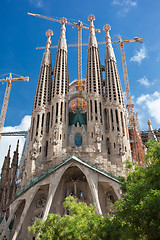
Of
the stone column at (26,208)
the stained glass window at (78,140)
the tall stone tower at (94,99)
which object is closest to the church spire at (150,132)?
the tall stone tower at (94,99)

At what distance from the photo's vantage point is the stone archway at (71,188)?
2712 centimetres

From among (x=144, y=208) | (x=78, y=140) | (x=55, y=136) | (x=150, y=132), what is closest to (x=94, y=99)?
(x=78, y=140)

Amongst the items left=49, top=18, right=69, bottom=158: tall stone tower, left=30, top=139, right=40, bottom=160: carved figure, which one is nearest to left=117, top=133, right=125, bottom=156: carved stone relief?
left=49, top=18, right=69, bottom=158: tall stone tower

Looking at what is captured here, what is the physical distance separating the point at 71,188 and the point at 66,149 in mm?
4912

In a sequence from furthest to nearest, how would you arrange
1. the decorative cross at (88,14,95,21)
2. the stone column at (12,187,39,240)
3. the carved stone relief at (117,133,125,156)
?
the decorative cross at (88,14,95,21) < the carved stone relief at (117,133,125,156) < the stone column at (12,187,39,240)

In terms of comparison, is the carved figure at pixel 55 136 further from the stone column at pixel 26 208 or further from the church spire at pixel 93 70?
the church spire at pixel 93 70

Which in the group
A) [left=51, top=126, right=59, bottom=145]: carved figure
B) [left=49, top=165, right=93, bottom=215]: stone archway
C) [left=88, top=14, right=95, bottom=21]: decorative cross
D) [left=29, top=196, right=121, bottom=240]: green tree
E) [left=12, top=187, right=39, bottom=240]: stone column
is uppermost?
[left=88, top=14, right=95, bottom=21]: decorative cross

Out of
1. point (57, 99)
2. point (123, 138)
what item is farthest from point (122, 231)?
point (57, 99)

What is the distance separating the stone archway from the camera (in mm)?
27125

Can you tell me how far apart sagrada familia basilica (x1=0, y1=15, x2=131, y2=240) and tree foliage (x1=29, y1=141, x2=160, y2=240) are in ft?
27.2

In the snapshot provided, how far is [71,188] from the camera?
95.2 ft

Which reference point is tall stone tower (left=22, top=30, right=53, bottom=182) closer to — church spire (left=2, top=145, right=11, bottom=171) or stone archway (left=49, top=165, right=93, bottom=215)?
stone archway (left=49, top=165, right=93, bottom=215)

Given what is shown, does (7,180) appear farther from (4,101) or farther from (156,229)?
(156,229)

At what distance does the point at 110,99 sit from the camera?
3616 cm
